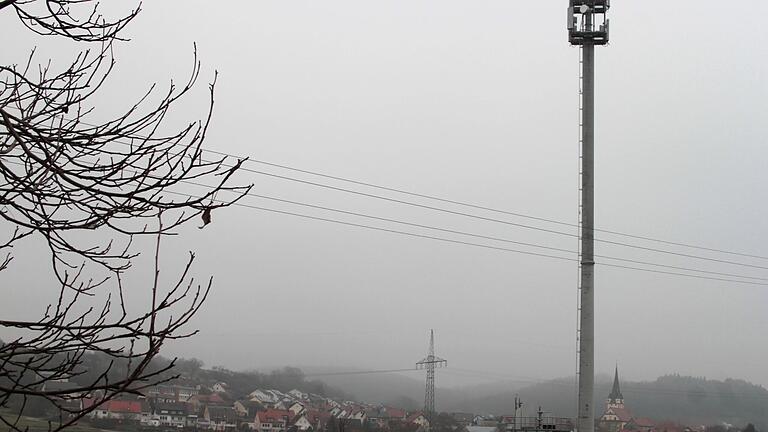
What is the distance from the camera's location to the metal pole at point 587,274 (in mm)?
21562

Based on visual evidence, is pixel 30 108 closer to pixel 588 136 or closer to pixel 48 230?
pixel 48 230

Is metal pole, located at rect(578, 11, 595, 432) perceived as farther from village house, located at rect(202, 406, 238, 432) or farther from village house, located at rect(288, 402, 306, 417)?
village house, located at rect(288, 402, 306, 417)

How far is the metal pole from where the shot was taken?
2156cm

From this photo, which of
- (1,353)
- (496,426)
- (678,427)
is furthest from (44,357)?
(678,427)

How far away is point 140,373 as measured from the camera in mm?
3709

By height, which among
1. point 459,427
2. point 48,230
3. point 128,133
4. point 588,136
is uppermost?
point 588,136

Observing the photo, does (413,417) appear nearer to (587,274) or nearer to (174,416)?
(174,416)

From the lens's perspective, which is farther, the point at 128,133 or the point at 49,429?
the point at 128,133

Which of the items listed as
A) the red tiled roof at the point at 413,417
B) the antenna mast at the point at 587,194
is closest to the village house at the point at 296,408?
the red tiled roof at the point at 413,417

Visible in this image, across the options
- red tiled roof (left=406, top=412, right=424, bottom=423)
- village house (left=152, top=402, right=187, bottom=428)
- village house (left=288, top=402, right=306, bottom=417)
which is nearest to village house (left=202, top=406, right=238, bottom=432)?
village house (left=152, top=402, right=187, bottom=428)

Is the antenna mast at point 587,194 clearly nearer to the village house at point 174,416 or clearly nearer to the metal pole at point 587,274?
the metal pole at point 587,274

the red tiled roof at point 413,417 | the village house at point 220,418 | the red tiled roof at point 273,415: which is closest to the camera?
the village house at point 220,418

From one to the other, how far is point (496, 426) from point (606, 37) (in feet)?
52.8

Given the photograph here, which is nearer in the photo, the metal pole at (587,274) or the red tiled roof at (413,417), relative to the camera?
the metal pole at (587,274)
